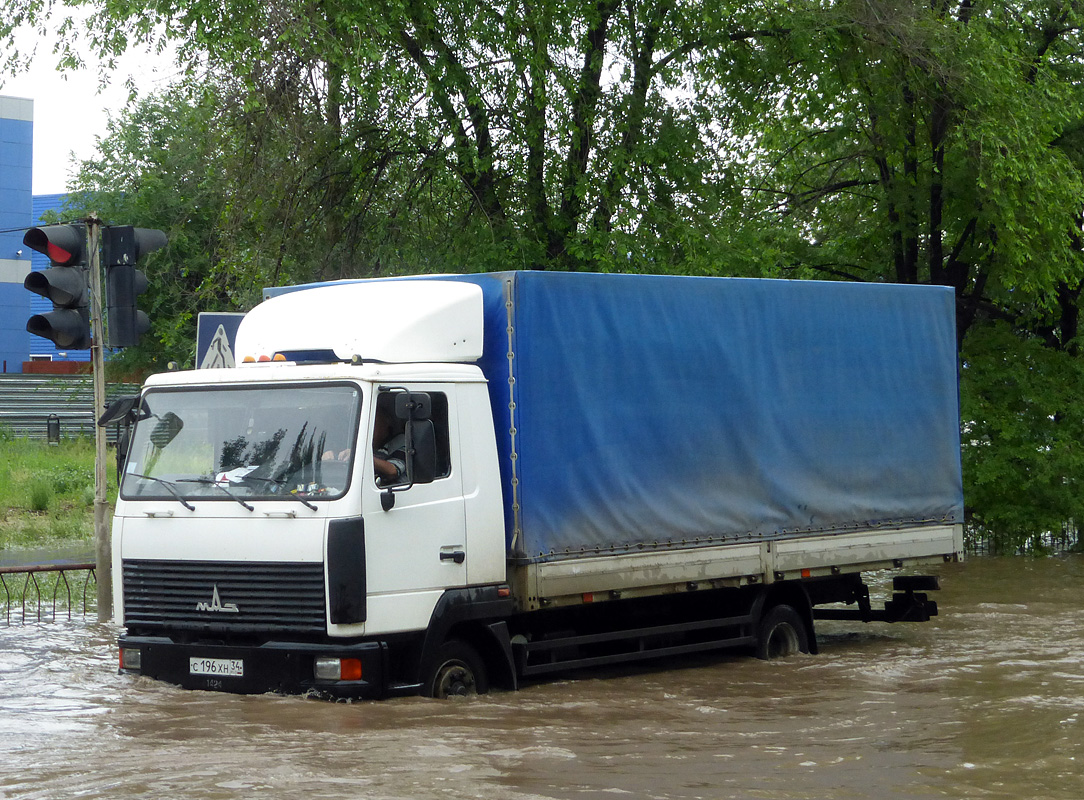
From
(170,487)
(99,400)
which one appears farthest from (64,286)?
(170,487)

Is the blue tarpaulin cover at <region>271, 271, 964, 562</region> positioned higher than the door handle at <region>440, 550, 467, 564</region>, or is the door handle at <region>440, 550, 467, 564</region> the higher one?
the blue tarpaulin cover at <region>271, 271, 964, 562</region>

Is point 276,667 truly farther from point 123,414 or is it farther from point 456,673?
point 123,414

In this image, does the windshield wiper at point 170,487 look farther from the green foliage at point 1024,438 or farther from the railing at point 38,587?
the green foliage at point 1024,438

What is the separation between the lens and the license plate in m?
8.81

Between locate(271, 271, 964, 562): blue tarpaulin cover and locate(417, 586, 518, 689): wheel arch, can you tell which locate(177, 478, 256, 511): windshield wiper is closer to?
locate(417, 586, 518, 689): wheel arch

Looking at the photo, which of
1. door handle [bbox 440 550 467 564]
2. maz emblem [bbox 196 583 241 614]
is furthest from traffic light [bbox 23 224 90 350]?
door handle [bbox 440 550 467 564]

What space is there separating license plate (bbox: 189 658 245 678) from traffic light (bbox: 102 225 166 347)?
3938 millimetres

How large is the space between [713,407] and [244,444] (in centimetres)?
379

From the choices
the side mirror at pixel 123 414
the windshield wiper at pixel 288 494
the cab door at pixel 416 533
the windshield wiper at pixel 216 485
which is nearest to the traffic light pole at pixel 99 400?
the side mirror at pixel 123 414

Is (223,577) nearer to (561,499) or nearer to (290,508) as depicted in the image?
(290,508)

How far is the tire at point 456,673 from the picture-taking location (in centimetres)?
912

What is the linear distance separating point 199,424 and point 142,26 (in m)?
9.22

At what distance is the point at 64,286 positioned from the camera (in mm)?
11789

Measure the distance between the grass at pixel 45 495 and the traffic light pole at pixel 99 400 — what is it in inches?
258
